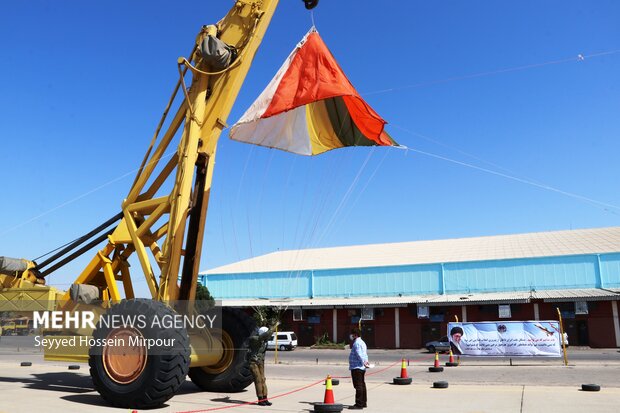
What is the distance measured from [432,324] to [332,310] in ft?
29.6

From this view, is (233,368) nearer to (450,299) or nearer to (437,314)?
(450,299)

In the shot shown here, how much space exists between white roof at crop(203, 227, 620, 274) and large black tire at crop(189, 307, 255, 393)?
30170 millimetres

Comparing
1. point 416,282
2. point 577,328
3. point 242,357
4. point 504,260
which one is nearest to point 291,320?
point 416,282

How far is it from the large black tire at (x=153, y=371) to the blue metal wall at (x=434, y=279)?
126 ft

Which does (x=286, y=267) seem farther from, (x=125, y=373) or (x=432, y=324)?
(x=125, y=373)

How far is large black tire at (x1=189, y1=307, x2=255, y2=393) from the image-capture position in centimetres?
1223

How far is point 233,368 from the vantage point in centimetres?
1224

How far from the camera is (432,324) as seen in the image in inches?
1729

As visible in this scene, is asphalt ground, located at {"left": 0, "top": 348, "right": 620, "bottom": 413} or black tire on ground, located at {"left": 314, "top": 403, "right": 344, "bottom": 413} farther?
asphalt ground, located at {"left": 0, "top": 348, "right": 620, "bottom": 413}

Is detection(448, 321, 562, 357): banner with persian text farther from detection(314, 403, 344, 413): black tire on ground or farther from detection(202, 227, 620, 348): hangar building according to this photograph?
detection(202, 227, 620, 348): hangar building

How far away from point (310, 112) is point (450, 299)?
31.9m

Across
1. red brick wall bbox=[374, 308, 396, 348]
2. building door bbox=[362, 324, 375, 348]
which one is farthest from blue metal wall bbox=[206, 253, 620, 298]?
building door bbox=[362, 324, 375, 348]

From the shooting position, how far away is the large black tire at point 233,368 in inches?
481

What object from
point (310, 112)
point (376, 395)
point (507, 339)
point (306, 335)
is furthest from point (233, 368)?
point (306, 335)
